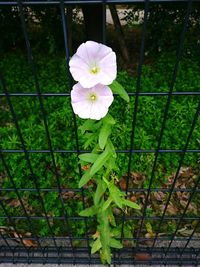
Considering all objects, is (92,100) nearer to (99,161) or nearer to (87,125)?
(87,125)

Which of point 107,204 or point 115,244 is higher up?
point 107,204

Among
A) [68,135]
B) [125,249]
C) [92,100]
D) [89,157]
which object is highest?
[92,100]

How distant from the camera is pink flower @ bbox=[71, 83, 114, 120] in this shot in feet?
3.65

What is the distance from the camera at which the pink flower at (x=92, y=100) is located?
111cm

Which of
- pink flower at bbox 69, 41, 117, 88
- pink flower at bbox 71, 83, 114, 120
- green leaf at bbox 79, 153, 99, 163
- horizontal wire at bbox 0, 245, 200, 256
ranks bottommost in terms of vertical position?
horizontal wire at bbox 0, 245, 200, 256

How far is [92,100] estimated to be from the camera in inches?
44.6

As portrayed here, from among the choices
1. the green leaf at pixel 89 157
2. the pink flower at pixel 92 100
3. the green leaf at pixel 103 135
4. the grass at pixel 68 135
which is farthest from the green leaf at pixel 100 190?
the grass at pixel 68 135

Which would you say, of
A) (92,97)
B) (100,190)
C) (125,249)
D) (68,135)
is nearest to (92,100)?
(92,97)

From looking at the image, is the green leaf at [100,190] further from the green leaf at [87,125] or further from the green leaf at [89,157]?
the green leaf at [87,125]

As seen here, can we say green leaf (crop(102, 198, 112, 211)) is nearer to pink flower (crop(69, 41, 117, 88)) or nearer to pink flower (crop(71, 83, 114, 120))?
pink flower (crop(71, 83, 114, 120))

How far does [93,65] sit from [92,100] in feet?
0.39

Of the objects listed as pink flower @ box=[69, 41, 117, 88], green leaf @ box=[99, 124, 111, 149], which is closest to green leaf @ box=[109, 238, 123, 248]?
green leaf @ box=[99, 124, 111, 149]

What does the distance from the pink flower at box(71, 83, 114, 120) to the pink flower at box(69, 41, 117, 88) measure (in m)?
0.03

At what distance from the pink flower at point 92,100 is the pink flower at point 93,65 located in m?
0.03
